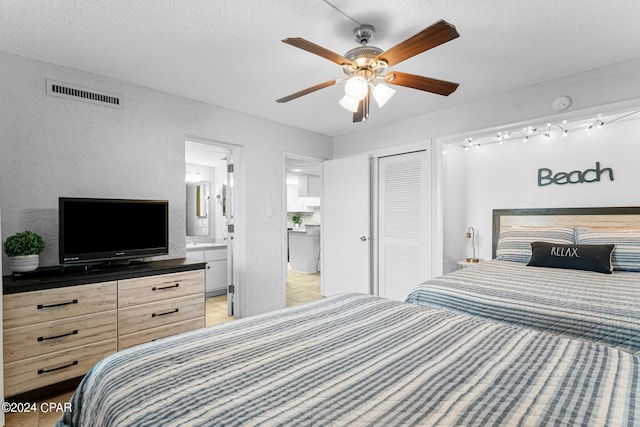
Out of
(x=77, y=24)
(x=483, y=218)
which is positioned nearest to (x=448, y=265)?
(x=483, y=218)

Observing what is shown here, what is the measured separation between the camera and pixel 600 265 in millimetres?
2691

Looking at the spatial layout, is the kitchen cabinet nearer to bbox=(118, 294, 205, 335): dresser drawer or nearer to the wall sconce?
the wall sconce

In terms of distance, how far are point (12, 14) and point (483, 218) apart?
16.7 ft

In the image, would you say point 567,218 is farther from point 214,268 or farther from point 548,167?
point 214,268

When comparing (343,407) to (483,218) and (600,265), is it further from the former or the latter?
(483,218)

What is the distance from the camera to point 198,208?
5391 millimetres

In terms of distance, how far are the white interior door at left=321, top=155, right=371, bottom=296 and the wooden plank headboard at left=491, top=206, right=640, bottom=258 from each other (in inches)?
71.6

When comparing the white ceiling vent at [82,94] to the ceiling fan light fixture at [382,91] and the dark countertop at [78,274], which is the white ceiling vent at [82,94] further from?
the ceiling fan light fixture at [382,91]

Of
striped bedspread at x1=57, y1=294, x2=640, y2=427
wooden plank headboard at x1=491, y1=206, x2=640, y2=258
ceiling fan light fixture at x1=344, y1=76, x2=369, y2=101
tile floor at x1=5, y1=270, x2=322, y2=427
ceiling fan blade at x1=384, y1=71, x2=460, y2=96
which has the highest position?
ceiling fan blade at x1=384, y1=71, x2=460, y2=96

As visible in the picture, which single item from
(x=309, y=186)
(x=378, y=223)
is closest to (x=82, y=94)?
(x=378, y=223)

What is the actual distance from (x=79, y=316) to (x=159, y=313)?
1.80ft

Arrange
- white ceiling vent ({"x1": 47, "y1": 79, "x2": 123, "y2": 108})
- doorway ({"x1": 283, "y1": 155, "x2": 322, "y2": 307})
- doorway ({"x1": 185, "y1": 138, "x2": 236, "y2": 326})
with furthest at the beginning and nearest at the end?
doorway ({"x1": 283, "y1": 155, "x2": 322, "y2": 307}) < doorway ({"x1": 185, "y1": 138, "x2": 236, "y2": 326}) < white ceiling vent ({"x1": 47, "y1": 79, "x2": 123, "y2": 108})

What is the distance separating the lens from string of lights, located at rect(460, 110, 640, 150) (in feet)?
11.4

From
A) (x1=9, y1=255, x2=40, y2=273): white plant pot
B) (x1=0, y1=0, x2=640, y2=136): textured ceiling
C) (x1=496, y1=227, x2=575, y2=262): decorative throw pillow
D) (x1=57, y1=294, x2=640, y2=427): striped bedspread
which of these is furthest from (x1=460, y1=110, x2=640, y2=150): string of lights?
(x1=9, y1=255, x2=40, y2=273): white plant pot
